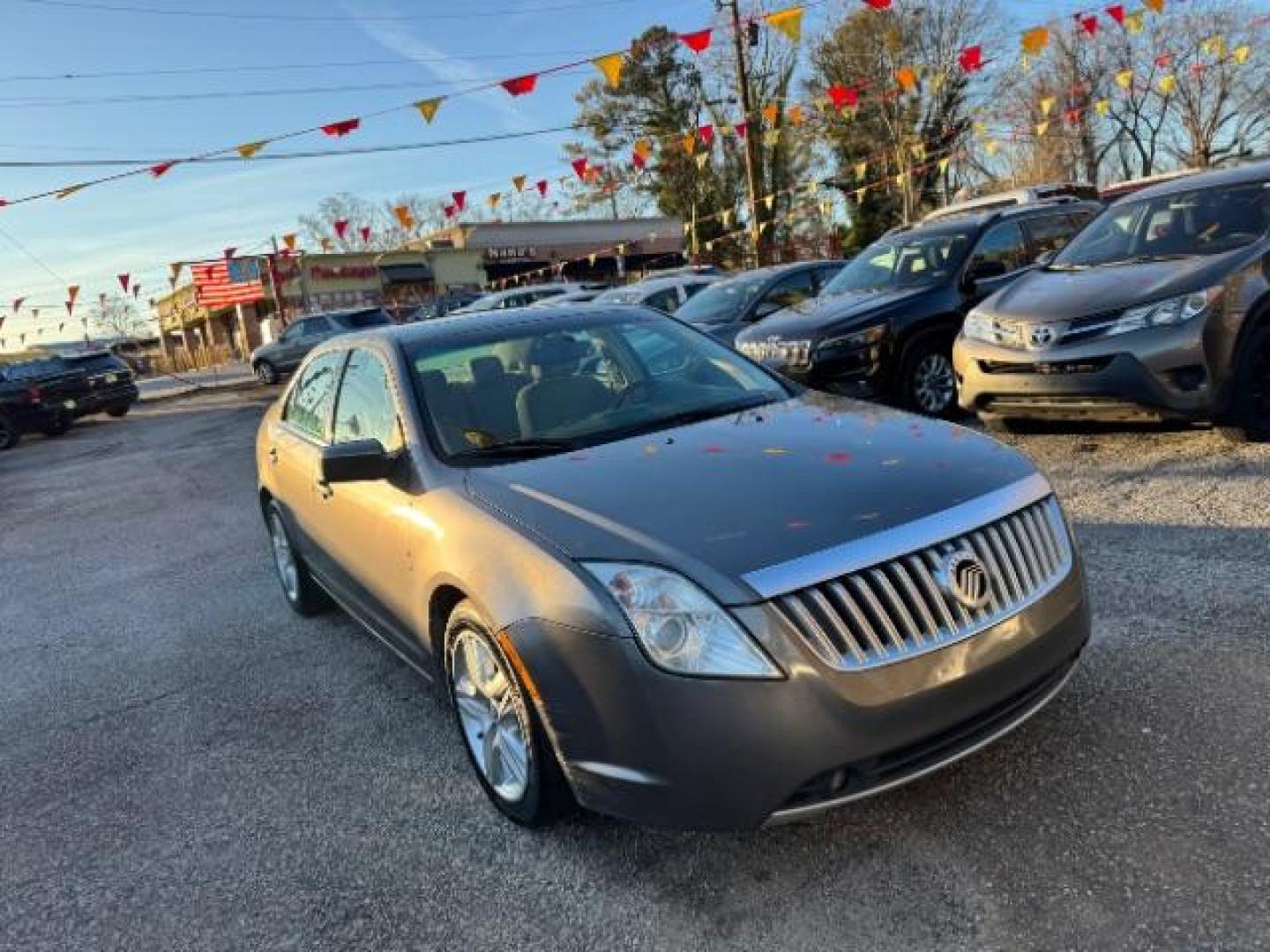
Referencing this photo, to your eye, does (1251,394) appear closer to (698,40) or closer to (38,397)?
(698,40)

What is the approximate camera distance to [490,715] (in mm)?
2947

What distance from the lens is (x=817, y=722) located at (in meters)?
2.20

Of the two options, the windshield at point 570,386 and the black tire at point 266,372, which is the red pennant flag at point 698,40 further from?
the black tire at point 266,372

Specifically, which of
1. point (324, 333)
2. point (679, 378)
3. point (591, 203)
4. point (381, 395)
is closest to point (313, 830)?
point (381, 395)

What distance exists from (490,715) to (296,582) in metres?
2.58

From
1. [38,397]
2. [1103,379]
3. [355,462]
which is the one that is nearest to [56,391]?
[38,397]

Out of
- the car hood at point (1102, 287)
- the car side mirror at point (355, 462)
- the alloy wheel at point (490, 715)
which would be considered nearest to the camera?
the alloy wheel at point (490, 715)

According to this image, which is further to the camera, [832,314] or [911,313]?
[832,314]

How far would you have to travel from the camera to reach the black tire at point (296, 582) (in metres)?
5.02

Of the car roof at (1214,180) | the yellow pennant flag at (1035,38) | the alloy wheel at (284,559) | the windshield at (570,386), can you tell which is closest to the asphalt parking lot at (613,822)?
the alloy wheel at (284,559)

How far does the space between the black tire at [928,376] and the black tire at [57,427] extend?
57.8 feet

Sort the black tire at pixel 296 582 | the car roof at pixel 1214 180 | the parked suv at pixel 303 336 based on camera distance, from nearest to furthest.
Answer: the black tire at pixel 296 582
the car roof at pixel 1214 180
the parked suv at pixel 303 336

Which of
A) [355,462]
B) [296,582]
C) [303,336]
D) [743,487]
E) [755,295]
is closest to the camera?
[743,487]

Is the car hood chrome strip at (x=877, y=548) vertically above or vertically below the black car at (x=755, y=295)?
Answer: below
